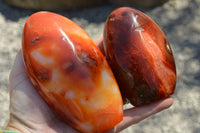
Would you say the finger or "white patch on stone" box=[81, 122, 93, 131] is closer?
"white patch on stone" box=[81, 122, 93, 131]

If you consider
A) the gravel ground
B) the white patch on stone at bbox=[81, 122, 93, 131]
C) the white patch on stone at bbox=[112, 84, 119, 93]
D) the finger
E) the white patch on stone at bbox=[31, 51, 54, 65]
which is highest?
the white patch on stone at bbox=[31, 51, 54, 65]

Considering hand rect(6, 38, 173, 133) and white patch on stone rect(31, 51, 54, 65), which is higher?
white patch on stone rect(31, 51, 54, 65)

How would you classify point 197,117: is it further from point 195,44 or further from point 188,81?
point 195,44

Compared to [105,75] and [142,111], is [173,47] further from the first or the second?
[105,75]

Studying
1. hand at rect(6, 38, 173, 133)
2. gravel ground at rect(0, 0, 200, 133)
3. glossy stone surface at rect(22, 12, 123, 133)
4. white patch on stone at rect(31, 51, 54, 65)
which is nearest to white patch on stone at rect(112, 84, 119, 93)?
glossy stone surface at rect(22, 12, 123, 133)

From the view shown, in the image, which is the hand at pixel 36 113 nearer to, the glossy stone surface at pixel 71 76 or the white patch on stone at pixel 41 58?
the glossy stone surface at pixel 71 76

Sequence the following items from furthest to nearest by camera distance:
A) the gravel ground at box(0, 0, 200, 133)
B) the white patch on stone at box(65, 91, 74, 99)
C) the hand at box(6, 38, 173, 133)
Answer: the gravel ground at box(0, 0, 200, 133)
the hand at box(6, 38, 173, 133)
the white patch on stone at box(65, 91, 74, 99)

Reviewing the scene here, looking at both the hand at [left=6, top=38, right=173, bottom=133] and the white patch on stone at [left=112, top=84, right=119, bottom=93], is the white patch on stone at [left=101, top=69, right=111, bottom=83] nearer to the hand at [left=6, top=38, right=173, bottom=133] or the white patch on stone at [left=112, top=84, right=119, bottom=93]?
the white patch on stone at [left=112, top=84, right=119, bottom=93]
